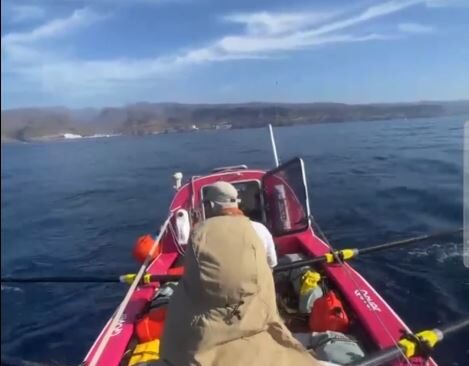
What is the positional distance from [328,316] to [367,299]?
2.05 ft

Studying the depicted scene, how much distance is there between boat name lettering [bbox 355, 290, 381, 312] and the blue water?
1.38 meters

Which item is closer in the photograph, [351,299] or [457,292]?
[351,299]

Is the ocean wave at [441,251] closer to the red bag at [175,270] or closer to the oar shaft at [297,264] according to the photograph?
the oar shaft at [297,264]

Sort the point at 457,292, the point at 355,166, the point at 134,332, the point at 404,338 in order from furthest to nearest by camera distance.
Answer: the point at 355,166
the point at 457,292
the point at 134,332
the point at 404,338

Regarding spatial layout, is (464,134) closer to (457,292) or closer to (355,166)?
(457,292)

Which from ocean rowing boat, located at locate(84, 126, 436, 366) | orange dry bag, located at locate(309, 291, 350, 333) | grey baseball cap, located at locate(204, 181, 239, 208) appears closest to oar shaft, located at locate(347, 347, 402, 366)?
ocean rowing boat, located at locate(84, 126, 436, 366)

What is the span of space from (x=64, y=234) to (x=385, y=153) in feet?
62.7

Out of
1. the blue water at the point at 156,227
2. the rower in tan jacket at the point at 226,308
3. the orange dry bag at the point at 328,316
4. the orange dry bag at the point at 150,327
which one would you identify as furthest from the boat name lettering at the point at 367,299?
the rower in tan jacket at the point at 226,308

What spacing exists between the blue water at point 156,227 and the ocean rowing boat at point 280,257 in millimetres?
1404

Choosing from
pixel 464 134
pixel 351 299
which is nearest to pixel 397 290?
pixel 351 299

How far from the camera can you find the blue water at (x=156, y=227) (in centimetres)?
750

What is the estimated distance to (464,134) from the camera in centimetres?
277

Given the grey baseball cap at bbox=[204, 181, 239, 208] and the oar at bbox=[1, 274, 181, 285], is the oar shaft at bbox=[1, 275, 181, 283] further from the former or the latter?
the grey baseball cap at bbox=[204, 181, 239, 208]

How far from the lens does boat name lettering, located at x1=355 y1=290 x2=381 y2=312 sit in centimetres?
537
